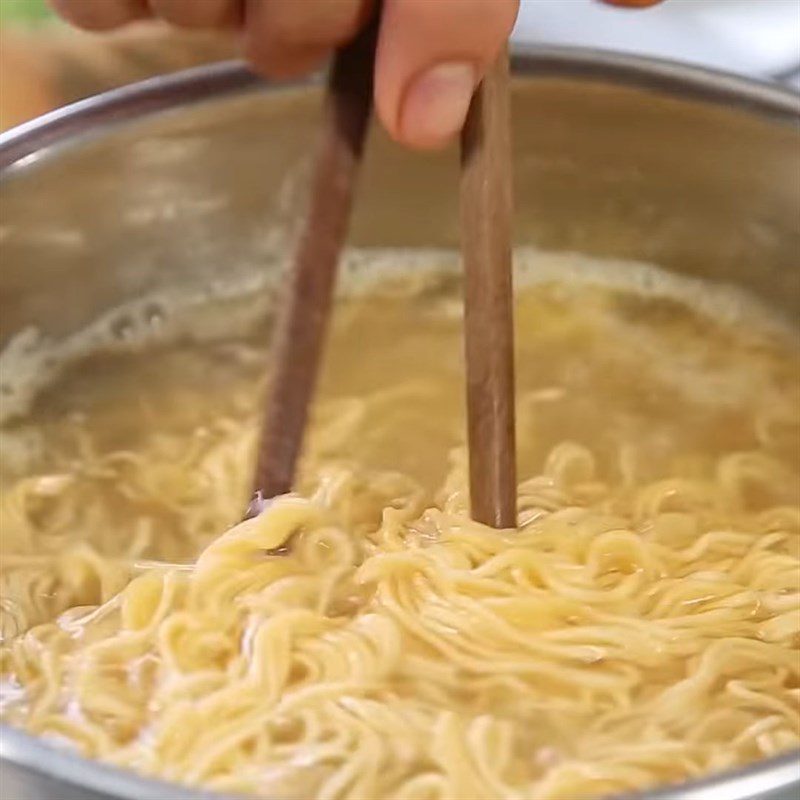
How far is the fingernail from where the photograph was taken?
91cm

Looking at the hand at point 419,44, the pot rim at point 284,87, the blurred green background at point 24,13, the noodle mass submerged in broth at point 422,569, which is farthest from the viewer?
the blurred green background at point 24,13

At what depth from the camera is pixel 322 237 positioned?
1.05 m

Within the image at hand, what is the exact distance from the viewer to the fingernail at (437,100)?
2.97ft

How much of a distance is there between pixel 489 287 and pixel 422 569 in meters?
0.26

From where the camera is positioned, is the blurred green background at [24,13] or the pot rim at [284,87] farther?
the blurred green background at [24,13]

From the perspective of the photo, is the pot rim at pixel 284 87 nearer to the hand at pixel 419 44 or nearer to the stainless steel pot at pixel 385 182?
the stainless steel pot at pixel 385 182

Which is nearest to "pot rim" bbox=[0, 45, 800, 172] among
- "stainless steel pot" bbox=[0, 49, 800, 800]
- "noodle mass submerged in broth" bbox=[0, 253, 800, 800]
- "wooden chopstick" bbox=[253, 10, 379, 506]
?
"stainless steel pot" bbox=[0, 49, 800, 800]

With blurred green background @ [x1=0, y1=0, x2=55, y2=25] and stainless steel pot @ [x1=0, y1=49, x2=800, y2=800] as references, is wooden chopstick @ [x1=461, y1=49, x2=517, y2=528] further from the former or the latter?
blurred green background @ [x1=0, y1=0, x2=55, y2=25]

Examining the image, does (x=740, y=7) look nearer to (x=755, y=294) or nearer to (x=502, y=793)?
(x=755, y=294)

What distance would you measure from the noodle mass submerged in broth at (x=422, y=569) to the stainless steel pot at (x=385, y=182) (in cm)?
9

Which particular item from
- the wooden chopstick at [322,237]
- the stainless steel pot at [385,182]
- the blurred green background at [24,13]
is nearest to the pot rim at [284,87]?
the stainless steel pot at [385,182]

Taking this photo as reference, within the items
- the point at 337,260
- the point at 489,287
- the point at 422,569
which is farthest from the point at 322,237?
the point at 422,569

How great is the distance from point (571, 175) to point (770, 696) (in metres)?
0.70

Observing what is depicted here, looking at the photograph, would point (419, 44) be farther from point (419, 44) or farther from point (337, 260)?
point (337, 260)
